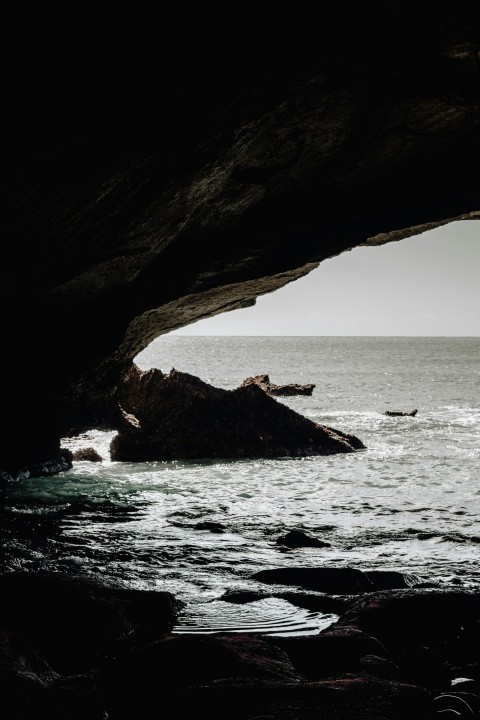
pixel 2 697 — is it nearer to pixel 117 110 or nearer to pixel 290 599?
pixel 290 599

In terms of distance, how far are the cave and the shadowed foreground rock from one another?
5.73 ft

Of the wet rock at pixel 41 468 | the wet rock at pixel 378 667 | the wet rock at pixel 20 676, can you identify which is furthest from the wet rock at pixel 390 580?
the wet rock at pixel 41 468

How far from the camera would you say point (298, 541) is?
8.42m

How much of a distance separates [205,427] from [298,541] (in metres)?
8.44

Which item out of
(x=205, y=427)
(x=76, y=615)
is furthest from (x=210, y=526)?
(x=205, y=427)

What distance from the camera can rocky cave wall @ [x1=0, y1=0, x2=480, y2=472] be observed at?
7.03 meters

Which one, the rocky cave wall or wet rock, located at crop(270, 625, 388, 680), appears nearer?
wet rock, located at crop(270, 625, 388, 680)

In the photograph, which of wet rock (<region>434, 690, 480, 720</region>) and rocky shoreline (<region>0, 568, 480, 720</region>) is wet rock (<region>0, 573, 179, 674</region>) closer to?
rocky shoreline (<region>0, 568, 480, 720</region>)

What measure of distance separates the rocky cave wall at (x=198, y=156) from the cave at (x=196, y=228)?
0.03 meters

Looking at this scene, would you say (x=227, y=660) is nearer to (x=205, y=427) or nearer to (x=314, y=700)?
(x=314, y=700)

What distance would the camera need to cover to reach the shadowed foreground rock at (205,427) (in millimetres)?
16375

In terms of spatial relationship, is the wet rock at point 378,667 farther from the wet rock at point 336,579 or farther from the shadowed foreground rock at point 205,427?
the shadowed foreground rock at point 205,427

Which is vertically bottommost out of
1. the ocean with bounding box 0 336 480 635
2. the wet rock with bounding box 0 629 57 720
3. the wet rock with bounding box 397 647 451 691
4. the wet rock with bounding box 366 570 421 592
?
the ocean with bounding box 0 336 480 635

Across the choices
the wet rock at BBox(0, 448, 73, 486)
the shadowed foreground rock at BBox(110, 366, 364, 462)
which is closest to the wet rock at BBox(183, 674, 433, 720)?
the wet rock at BBox(0, 448, 73, 486)
